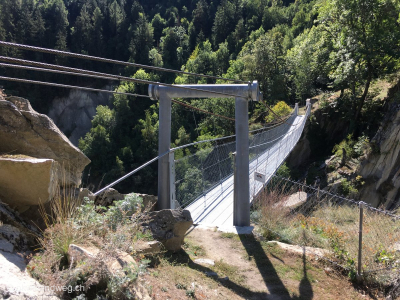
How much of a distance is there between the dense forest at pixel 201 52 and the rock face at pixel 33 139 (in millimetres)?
352

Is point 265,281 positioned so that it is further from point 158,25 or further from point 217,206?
point 158,25

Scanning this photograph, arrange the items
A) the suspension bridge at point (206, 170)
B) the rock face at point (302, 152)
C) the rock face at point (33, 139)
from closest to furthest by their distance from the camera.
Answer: the rock face at point (33, 139) < the suspension bridge at point (206, 170) < the rock face at point (302, 152)

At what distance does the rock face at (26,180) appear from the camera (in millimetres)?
1941

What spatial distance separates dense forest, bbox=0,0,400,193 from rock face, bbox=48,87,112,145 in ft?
4.88

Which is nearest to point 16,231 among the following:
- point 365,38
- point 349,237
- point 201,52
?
point 349,237

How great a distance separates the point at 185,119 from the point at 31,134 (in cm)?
3457

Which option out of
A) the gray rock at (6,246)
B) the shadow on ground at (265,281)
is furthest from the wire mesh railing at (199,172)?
the gray rock at (6,246)

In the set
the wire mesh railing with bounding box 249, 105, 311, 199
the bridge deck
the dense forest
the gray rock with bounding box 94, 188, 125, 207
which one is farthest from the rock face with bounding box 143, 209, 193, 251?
the wire mesh railing with bounding box 249, 105, 311, 199

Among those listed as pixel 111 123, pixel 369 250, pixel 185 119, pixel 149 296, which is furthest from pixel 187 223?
pixel 111 123

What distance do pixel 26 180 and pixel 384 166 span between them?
13529 mm

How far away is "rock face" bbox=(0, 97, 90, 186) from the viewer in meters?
2.38

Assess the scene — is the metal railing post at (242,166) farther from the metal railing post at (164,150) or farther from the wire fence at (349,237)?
the metal railing post at (164,150)

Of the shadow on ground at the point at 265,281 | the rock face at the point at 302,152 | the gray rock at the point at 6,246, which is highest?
the gray rock at the point at 6,246

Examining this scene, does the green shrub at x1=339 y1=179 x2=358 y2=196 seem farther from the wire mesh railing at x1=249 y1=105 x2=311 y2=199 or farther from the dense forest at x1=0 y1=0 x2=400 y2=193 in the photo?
the dense forest at x1=0 y1=0 x2=400 y2=193
